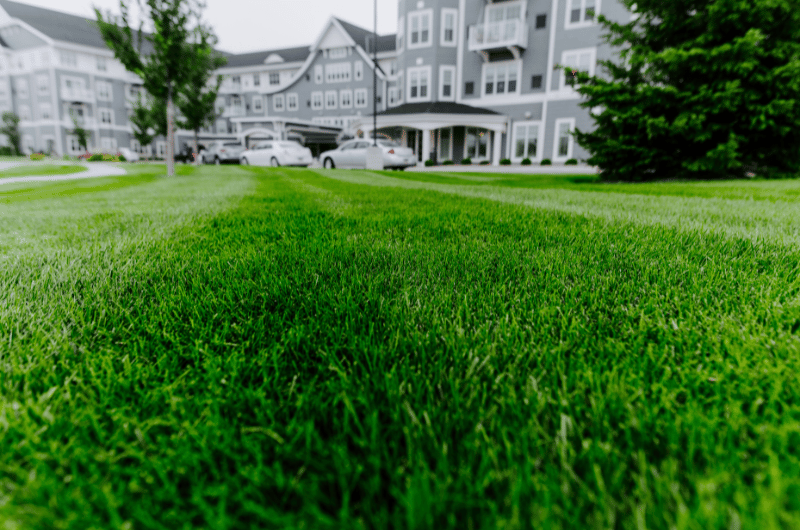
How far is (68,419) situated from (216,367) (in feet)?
1.03

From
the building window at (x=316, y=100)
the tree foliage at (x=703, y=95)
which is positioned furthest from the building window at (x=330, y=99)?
the tree foliage at (x=703, y=95)

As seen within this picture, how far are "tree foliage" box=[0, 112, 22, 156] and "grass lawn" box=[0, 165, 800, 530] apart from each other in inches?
2391

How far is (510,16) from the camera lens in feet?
88.9

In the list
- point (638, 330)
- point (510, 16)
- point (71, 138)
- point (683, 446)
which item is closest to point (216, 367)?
point (683, 446)

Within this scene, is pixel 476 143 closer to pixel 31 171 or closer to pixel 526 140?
pixel 526 140

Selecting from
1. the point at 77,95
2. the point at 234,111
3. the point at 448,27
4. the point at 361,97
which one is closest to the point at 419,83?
the point at 448,27

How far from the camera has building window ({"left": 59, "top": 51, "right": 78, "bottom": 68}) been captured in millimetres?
46406

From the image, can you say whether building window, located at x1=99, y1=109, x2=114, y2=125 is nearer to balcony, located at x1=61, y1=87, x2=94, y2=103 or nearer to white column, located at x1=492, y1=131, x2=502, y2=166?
balcony, located at x1=61, y1=87, x2=94, y2=103

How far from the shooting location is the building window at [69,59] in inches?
1827

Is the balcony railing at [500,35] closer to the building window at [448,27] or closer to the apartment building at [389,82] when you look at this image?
the apartment building at [389,82]

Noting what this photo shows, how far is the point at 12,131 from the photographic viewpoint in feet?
150

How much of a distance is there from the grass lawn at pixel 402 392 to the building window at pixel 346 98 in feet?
137

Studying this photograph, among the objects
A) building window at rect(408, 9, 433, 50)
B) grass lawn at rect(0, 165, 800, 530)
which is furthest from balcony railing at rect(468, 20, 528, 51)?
grass lawn at rect(0, 165, 800, 530)

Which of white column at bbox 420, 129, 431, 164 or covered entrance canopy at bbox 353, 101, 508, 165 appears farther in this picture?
white column at bbox 420, 129, 431, 164
